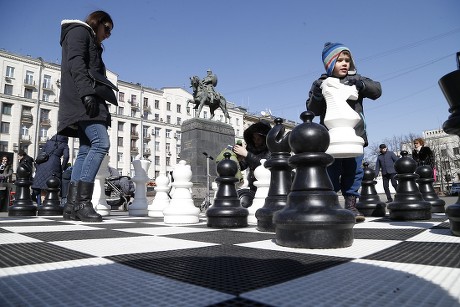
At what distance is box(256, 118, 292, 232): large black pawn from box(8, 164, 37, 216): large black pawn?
10.5 ft

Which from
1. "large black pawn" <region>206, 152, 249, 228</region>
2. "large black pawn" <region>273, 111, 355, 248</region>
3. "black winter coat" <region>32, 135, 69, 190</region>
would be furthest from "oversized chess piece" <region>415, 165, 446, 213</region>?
"black winter coat" <region>32, 135, 69, 190</region>

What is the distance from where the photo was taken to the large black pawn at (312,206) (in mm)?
1264

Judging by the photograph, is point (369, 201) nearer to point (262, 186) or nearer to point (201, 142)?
point (262, 186)

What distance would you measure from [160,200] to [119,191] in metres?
3.25

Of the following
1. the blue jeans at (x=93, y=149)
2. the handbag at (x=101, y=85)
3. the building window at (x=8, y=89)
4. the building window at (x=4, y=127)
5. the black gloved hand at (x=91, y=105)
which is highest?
the building window at (x=8, y=89)

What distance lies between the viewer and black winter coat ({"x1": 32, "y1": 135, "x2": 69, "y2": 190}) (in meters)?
5.09

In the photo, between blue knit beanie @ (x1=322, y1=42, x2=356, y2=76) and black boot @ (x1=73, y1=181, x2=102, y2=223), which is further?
black boot @ (x1=73, y1=181, x2=102, y2=223)

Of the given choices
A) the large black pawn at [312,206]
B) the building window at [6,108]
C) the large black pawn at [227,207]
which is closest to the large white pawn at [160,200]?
the large black pawn at [227,207]

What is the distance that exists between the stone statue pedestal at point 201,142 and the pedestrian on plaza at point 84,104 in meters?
7.59

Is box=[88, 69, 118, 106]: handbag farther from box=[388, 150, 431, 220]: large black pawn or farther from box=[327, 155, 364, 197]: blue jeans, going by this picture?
box=[388, 150, 431, 220]: large black pawn

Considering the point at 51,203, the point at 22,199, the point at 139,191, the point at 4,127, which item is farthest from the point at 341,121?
the point at 4,127

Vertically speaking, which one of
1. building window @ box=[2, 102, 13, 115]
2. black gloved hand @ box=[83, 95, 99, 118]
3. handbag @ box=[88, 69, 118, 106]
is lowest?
black gloved hand @ box=[83, 95, 99, 118]

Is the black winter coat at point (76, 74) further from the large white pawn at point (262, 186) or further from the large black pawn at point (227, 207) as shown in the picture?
the large white pawn at point (262, 186)

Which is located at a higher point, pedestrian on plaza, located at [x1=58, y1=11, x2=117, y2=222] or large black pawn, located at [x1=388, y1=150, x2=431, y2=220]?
pedestrian on plaza, located at [x1=58, y1=11, x2=117, y2=222]
